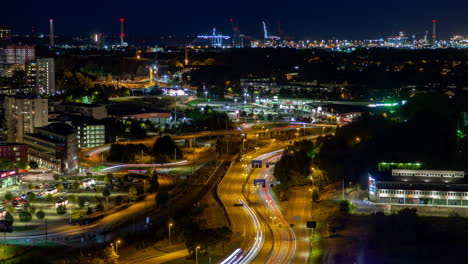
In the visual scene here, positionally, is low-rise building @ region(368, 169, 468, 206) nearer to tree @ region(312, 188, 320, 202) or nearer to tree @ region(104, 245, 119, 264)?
tree @ region(312, 188, 320, 202)

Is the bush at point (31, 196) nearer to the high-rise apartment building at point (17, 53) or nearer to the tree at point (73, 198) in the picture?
the tree at point (73, 198)

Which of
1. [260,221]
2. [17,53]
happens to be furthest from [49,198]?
[17,53]

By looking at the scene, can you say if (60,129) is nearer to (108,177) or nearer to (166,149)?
(166,149)

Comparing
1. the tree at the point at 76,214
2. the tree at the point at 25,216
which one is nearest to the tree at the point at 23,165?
the tree at the point at 76,214

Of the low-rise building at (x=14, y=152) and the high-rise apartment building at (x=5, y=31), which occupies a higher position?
the high-rise apartment building at (x=5, y=31)

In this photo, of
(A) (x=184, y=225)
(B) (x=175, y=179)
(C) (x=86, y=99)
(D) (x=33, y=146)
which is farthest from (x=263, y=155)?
(C) (x=86, y=99)

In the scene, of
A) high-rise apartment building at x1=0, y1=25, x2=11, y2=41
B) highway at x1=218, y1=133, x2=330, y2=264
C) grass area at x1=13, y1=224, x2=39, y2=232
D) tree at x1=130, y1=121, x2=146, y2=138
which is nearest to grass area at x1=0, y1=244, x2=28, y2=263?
grass area at x1=13, y1=224, x2=39, y2=232

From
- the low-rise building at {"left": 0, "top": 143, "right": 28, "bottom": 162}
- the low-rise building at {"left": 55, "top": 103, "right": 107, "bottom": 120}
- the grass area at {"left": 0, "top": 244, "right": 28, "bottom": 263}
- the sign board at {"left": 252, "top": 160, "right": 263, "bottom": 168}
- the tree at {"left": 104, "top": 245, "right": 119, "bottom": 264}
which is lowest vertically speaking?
the grass area at {"left": 0, "top": 244, "right": 28, "bottom": 263}
